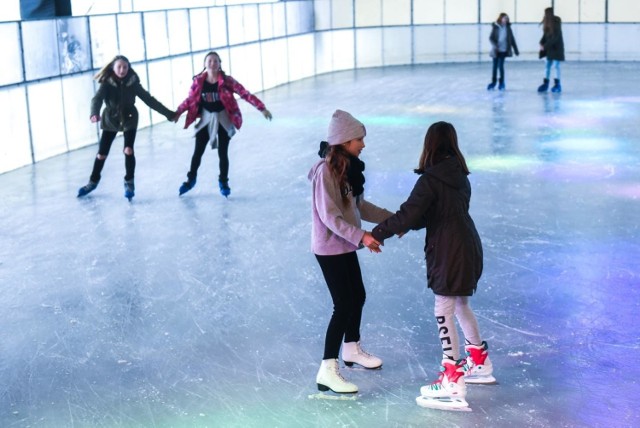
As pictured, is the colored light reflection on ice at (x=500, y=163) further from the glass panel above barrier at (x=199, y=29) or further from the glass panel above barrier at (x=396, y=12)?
the glass panel above barrier at (x=396, y=12)

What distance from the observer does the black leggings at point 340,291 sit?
18.6 ft

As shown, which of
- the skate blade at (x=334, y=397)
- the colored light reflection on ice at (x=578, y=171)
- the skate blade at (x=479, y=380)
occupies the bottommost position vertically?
the colored light reflection on ice at (x=578, y=171)

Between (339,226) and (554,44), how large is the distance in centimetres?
1749

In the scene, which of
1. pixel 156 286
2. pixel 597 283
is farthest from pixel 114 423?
pixel 597 283

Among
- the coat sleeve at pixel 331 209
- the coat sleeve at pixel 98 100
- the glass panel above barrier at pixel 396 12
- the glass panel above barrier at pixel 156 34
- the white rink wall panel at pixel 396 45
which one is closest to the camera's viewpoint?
the coat sleeve at pixel 331 209

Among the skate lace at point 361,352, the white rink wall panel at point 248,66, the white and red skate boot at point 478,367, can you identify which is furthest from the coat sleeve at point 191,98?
the white rink wall panel at point 248,66

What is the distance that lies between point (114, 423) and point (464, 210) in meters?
2.27

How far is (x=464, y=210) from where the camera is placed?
545cm

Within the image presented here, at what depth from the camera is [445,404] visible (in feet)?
17.8

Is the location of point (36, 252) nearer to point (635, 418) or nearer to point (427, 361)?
point (427, 361)

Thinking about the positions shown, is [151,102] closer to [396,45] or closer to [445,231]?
[445,231]

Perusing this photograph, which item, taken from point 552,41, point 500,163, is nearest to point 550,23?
point 552,41

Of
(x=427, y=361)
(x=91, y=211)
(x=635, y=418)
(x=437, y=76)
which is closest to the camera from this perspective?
(x=635, y=418)

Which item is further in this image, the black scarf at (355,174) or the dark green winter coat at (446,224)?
the black scarf at (355,174)
